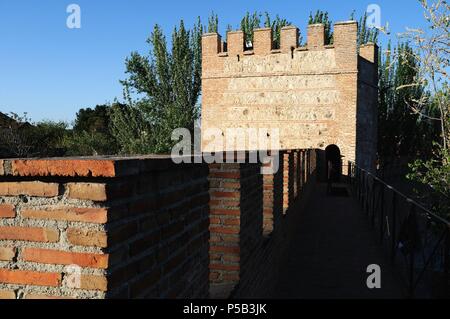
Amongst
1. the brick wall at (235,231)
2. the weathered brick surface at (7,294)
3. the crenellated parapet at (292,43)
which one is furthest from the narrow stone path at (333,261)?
the crenellated parapet at (292,43)

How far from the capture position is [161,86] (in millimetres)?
25172

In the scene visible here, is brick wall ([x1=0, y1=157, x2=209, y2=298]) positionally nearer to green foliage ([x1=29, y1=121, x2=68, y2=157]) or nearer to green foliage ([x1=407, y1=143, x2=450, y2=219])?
green foliage ([x1=407, y1=143, x2=450, y2=219])

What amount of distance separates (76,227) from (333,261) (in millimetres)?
5741

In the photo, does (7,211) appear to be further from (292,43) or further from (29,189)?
(292,43)

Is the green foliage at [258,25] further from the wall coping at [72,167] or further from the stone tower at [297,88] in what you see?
the wall coping at [72,167]

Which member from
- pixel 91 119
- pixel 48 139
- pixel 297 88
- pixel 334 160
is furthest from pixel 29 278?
pixel 91 119

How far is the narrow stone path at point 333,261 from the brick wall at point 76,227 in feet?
12.5

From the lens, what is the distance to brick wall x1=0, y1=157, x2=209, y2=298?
4.38ft

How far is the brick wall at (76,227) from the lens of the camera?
52.5 inches

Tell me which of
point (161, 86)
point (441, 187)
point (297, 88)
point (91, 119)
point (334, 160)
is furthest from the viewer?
point (91, 119)

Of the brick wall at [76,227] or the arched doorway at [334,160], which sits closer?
the brick wall at [76,227]

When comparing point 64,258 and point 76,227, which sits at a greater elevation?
point 76,227

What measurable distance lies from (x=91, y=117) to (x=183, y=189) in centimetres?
4655
